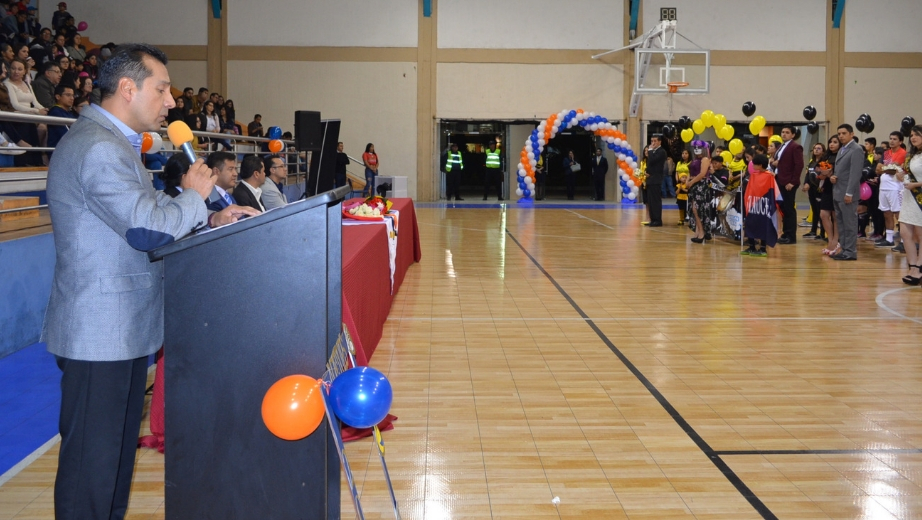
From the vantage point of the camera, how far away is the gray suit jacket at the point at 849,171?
9.77 meters

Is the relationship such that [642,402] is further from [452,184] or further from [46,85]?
[452,184]

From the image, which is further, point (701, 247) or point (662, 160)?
point (662, 160)

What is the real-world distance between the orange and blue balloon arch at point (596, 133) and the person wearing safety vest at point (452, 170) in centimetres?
219

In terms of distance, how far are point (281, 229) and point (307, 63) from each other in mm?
21870

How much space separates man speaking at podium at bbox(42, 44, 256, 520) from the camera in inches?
80.1

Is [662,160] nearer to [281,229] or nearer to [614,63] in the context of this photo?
[614,63]

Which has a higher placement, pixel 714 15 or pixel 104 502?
pixel 714 15

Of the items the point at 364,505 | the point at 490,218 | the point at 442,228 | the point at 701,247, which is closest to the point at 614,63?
the point at 490,218

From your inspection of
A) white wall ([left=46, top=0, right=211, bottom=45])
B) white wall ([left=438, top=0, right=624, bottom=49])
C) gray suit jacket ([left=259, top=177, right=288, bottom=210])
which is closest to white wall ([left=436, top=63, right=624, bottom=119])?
white wall ([left=438, top=0, right=624, bottom=49])

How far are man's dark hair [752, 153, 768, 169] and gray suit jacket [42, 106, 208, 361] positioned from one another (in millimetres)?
10012

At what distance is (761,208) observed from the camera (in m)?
10.9

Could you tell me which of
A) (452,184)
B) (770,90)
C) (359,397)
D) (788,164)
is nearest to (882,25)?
(770,90)

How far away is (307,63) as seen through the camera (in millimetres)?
22922

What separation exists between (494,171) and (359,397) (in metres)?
23.2
